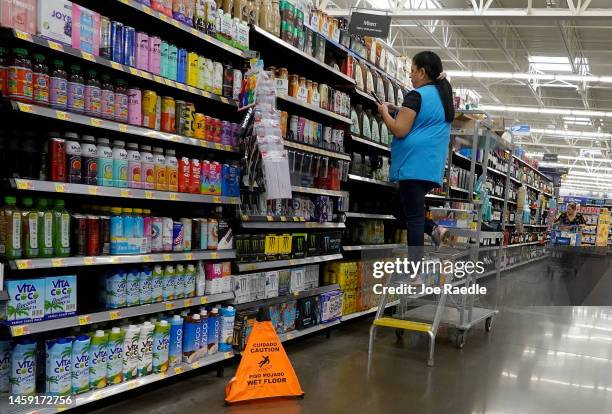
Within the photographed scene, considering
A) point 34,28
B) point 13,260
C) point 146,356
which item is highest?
point 34,28

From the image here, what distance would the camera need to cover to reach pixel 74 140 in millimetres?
2678

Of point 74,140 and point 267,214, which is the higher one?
point 74,140

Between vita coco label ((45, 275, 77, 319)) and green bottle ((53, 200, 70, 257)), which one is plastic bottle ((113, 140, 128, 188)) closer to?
green bottle ((53, 200, 70, 257))

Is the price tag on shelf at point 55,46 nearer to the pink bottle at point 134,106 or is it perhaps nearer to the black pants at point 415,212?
the pink bottle at point 134,106

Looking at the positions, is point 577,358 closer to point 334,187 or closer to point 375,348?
point 375,348

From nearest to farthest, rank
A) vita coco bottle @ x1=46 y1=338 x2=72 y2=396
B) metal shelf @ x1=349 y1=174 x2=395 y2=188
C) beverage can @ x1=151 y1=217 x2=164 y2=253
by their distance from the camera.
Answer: vita coco bottle @ x1=46 y1=338 x2=72 y2=396, beverage can @ x1=151 y1=217 x2=164 y2=253, metal shelf @ x1=349 y1=174 x2=395 y2=188

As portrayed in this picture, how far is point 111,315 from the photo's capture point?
2711 mm

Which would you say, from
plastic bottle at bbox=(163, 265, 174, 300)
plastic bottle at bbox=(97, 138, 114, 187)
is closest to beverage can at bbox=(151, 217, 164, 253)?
plastic bottle at bbox=(163, 265, 174, 300)

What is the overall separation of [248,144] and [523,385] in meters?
2.59

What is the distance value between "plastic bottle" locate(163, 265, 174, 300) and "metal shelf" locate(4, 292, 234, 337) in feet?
0.14

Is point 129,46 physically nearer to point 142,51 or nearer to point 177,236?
point 142,51

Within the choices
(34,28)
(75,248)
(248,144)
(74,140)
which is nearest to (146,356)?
(75,248)

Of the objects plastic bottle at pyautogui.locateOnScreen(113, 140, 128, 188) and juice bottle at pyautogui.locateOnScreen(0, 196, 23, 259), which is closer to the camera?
juice bottle at pyautogui.locateOnScreen(0, 196, 23, 259)

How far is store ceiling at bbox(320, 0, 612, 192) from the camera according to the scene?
9.80 meters
